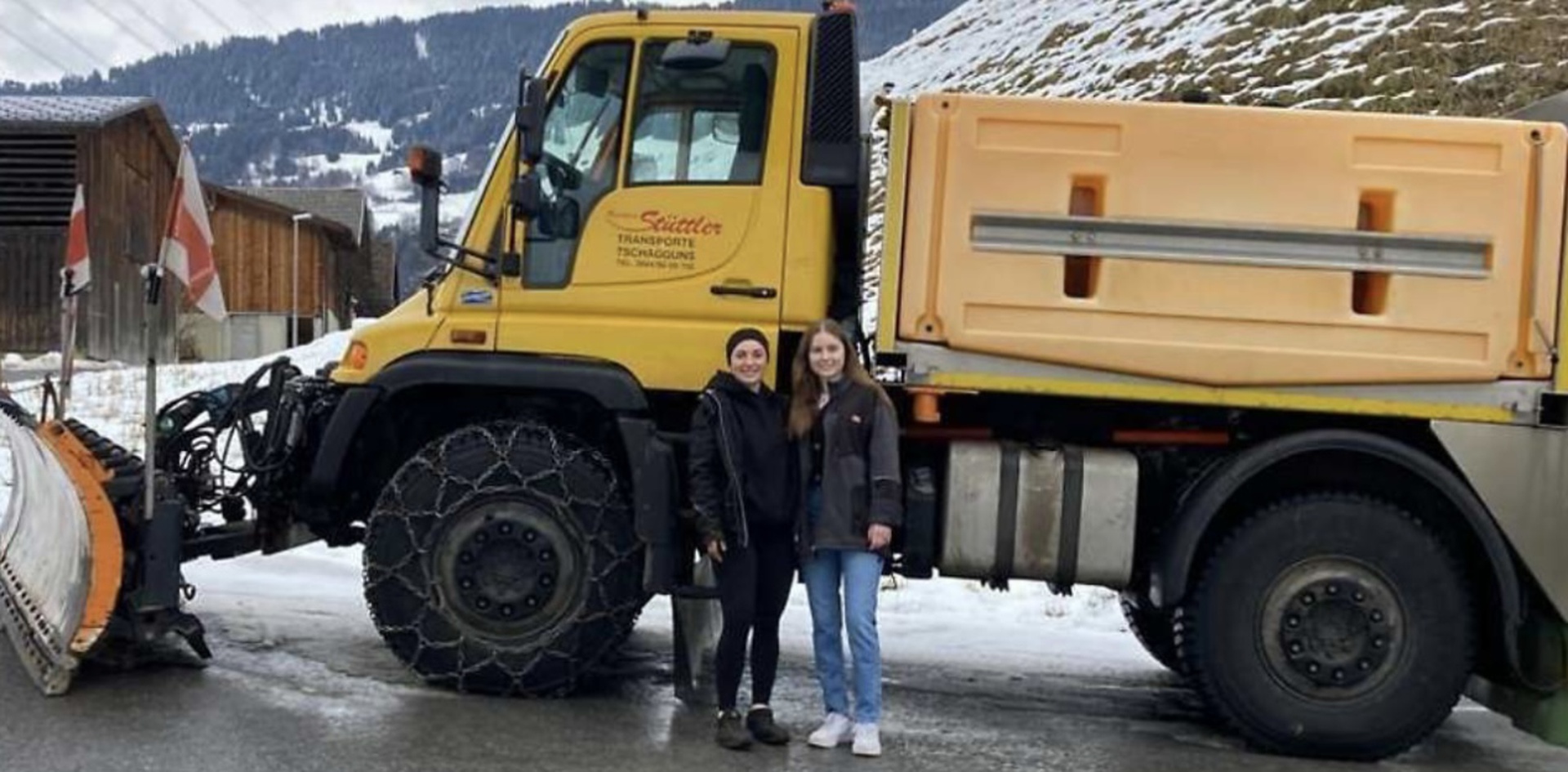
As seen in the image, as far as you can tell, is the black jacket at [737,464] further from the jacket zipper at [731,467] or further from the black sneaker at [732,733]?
the black sneaker at [732,733]

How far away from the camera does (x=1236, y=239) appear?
5680 mm

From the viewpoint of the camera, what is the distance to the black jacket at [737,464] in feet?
18.0

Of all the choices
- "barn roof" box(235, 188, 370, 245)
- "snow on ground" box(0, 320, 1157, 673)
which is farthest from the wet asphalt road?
"barn roof" box(235, 188, 370, 245)

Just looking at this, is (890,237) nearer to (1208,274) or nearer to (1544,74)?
(1208,274)

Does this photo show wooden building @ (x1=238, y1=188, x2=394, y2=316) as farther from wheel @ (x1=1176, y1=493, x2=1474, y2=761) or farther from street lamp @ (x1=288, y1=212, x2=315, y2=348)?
wheel @ (x1=1176, y1=493, x2=1474, y2=761)

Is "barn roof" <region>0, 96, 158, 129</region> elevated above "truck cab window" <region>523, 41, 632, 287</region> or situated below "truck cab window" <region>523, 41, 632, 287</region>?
above

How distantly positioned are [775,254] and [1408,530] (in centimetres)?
282

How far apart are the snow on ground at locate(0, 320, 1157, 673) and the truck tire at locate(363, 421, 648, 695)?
1.56 meters

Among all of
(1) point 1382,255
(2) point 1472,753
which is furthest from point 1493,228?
(2) point 1472,753

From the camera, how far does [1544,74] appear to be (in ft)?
67.7

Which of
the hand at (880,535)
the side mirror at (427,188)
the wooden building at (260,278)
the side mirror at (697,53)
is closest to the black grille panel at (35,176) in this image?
the wooden building at (260,278)

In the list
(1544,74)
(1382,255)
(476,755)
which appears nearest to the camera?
(476,755)

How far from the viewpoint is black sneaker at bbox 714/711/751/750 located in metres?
5.50

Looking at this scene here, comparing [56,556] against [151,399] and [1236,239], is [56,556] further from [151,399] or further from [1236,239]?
[1236,239]
